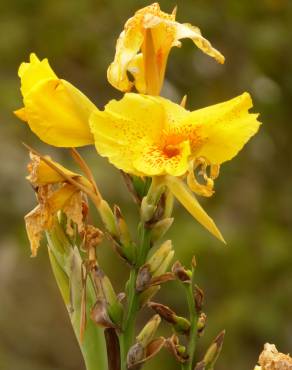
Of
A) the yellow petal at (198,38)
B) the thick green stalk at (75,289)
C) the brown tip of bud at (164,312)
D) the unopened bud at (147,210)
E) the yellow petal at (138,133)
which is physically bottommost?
the thick green stalk at (75,289)

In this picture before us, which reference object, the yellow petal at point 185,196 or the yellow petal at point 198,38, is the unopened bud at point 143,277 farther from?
the yellow petal at point 198,38

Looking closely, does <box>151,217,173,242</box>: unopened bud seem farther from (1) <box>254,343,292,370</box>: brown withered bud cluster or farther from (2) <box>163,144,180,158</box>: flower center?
(1) <box>254,343,292,370</box>: brown withered bud cluster

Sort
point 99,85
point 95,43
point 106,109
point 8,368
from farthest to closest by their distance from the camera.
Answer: point 99,85 < point 95,43 < point 8,368 < point 106,109

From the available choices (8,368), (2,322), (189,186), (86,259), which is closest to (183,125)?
(189,186)

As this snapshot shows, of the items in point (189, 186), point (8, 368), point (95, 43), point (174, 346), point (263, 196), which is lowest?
point (8, 368)

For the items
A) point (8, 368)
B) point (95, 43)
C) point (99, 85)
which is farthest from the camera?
point (99, 85)

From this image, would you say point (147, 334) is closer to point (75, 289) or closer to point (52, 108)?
point (75, 289)

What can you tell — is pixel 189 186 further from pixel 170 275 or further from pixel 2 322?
pixel 2 322

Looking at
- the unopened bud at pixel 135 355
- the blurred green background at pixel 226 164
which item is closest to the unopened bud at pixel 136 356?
the unopened bud at pixel 135 355
